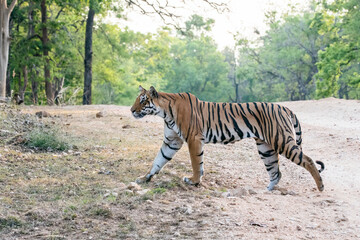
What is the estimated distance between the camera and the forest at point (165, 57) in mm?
24594

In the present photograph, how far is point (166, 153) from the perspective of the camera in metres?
7.61

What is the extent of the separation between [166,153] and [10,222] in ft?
9.60

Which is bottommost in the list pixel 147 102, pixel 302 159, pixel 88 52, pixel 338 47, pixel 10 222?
pixel 10 222

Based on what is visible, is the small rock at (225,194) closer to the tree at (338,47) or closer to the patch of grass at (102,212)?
the patch of grass at (102,212)

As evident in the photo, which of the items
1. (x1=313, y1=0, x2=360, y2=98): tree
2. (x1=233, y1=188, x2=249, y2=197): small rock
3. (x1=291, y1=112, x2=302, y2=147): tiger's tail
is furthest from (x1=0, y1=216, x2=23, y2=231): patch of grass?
(x1=313, y1=0, x2=360, y2=98): tree

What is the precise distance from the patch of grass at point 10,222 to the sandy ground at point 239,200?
746 millimetres

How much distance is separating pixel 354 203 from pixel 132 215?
323cm

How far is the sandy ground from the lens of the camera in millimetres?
5113

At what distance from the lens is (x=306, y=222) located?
5.47 metres

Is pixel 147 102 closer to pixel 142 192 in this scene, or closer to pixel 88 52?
pixel 142 192

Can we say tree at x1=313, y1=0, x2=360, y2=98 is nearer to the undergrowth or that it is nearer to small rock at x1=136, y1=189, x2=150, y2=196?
the undergrowth

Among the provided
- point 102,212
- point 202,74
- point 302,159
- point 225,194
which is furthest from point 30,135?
point 202,74

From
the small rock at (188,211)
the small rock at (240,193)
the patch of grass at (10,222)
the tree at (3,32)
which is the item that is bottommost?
the patch of grass at (10,222)

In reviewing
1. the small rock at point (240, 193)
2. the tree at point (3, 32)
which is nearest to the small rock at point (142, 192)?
the small rock at point (240, 193)
